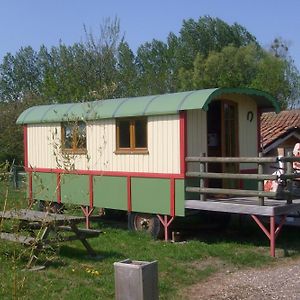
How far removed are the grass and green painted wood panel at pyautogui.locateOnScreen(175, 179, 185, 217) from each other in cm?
63

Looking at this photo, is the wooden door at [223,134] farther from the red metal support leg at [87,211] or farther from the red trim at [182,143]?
the red metal support leg at [87,211]

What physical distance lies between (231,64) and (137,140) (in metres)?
32.1

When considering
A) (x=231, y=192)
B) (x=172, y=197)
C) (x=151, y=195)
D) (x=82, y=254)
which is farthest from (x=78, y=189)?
(x=231, y=192)

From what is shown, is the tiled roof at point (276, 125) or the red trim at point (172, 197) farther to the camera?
the tiled roof at point (276, 125)

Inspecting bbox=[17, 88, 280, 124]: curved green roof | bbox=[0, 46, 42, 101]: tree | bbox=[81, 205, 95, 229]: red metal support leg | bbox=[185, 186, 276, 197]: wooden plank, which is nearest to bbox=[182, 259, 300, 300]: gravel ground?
bbox=[185, 186, 276, 197]: wooden plank

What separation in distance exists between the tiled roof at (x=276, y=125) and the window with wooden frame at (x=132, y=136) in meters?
6.77

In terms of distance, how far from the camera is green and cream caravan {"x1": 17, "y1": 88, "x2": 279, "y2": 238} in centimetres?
1130

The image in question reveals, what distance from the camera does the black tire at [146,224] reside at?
1183 cm

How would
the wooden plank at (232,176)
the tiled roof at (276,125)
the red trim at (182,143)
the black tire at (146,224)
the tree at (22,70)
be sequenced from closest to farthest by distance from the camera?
the wooden plank at (232,176)
the red trim at (182,143)
the black tire at (146,224)
the tiled roof at (276,125)
the tree at (22,70)

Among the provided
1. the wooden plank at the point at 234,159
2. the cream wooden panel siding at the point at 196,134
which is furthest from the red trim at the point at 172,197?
the wooden plank at the point at 234,159

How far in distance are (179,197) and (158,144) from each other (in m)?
1.17

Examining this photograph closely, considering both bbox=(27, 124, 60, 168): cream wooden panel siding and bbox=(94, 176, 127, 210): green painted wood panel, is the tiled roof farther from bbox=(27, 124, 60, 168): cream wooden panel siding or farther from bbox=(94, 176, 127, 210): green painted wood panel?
bbox=(27, 124, 60, 168): cream wooden panel siding

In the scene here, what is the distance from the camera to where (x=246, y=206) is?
34.1ft

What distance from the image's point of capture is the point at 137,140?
39.9ft
